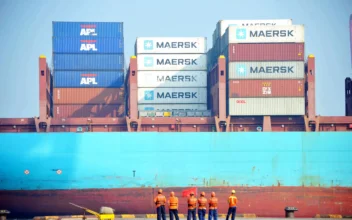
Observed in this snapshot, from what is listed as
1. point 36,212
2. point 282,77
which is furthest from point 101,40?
point 36,212

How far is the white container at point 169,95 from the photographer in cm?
5566

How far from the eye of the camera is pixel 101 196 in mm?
40781

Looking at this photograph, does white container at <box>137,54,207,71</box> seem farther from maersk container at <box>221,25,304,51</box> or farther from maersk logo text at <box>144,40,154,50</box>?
maersk container at <box>221,25,304,51</box>

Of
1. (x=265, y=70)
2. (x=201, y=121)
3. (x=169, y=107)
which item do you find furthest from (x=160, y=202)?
(x=169, y=107)

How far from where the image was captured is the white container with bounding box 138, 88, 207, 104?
55.7 meters

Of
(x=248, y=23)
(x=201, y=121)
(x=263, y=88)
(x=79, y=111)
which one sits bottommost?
(x=201, y=121)

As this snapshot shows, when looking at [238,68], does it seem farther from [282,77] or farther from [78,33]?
[78,33]

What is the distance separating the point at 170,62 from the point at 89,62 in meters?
6.73

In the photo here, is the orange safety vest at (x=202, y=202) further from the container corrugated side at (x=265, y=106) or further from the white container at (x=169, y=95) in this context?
the white container at (x=169, y=95)

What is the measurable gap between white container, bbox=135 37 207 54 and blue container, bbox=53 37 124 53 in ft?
5.95

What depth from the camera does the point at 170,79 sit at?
5616 centimetres

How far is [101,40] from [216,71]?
425 inches

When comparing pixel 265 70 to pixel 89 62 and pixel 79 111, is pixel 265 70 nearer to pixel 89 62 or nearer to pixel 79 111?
pixel 89 62

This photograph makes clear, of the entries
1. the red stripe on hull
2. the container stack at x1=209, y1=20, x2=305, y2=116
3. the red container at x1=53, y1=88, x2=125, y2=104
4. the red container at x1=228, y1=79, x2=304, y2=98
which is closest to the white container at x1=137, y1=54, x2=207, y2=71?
the red container at x1=53, y1=88, x2=125, y2=104
